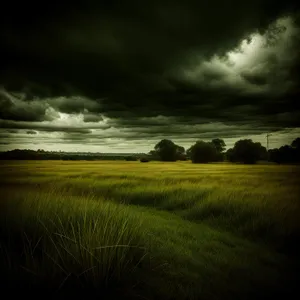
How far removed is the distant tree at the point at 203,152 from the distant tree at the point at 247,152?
8.90 feet

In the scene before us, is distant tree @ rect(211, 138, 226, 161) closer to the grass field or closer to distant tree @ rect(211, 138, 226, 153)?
distant tree @ rect(211, 138, 226, 153)

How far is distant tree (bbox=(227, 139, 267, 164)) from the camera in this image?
102 ft

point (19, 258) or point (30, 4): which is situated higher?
point (30, 4)

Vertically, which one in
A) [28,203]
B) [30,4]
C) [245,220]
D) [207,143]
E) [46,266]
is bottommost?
[245,220]

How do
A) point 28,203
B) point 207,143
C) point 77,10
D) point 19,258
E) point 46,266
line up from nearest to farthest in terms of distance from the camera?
point 46,266, point 19,258, point 28,203, point 77,10, point 207,143

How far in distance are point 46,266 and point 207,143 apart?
108ft

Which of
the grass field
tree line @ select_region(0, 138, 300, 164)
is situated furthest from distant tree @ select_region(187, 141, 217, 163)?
the grass field

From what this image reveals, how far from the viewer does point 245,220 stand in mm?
7156

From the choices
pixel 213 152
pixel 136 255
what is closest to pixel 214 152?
pixel 213 152

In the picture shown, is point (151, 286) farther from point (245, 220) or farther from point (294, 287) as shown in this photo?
point (245, 220)

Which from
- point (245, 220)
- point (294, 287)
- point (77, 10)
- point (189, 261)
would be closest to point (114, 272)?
point (189, 261)

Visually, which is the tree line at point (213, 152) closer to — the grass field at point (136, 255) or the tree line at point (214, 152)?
the tree line at point (214, 152)

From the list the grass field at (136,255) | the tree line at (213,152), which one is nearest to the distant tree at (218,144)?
the tree line at (213,152)

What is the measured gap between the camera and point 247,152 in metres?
31.2
